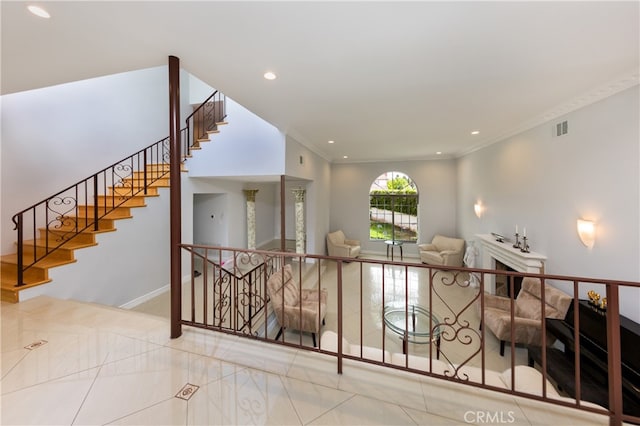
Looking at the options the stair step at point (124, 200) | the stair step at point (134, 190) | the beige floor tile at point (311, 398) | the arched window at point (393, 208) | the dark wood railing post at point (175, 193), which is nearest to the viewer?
the beige floor tile at point (311, 398)

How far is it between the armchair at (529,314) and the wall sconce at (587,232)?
682 millimetres

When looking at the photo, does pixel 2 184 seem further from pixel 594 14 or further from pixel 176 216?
pixel 594 14

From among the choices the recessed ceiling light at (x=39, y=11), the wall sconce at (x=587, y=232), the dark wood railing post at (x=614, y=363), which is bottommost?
the dark wood railing post at (x=614, y=363)

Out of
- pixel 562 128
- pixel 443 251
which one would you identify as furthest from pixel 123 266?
pixel 443 251

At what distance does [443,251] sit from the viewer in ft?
21.8

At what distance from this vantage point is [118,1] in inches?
58.0

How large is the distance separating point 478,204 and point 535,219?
2.08m

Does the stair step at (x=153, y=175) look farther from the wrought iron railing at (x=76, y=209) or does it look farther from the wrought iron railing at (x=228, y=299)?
the wrought iron railing at (x=228, y=299)

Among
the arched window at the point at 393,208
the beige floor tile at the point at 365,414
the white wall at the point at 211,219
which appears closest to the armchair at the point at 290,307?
the beige floor tile at the point at 365,414

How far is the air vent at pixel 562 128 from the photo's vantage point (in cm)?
314

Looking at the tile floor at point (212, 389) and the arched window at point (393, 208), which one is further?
the arched window at point (393, 208)

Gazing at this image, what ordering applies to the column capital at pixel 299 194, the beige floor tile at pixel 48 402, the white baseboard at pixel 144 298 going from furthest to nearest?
the column capital at pixel 299 194, the white baseboard at pixel 144 298, the beige floor tile at pixel 48 402

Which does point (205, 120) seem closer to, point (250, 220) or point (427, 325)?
point (250, 220)

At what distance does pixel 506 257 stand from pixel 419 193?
154 inches
